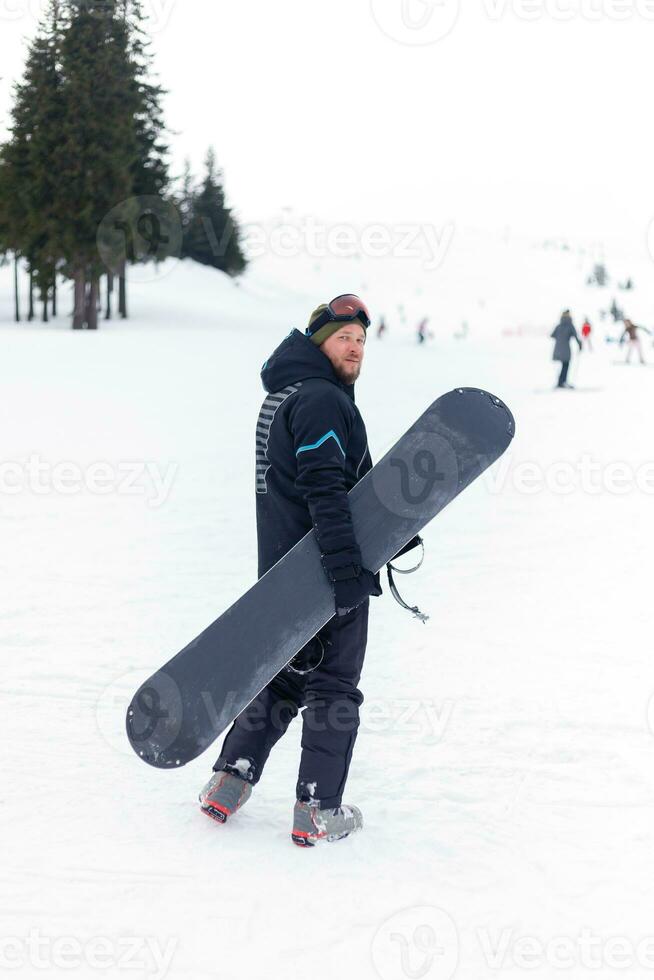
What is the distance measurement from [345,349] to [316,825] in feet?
5.25

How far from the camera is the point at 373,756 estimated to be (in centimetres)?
390

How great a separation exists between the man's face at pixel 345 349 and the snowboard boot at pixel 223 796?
1.45 meters

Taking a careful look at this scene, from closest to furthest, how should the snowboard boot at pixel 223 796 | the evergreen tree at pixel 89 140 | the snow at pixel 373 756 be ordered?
1. the snow at pixel 373 756
2. the snowboard boot at pixel 223 796
3. the evergreen tree at pixel 89 140

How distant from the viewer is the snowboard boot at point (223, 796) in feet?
10.8

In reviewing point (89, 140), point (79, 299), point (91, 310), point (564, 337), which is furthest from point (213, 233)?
point (564, 337)

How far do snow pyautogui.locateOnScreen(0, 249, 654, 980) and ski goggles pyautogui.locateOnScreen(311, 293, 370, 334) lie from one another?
5.74 ft

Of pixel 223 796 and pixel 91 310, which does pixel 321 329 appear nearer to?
pixel 223 796

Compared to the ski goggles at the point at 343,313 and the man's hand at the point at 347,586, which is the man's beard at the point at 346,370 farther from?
the man's hand at the point at 347,586

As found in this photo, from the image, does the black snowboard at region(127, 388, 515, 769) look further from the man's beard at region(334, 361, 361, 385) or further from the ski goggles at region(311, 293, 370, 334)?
the ski goggles at region(311, 293, 370, 334)

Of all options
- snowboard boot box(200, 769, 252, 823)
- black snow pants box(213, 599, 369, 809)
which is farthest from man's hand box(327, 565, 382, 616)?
snowboard boot box(200, 769, 252, 823)

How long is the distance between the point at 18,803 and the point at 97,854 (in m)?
0.47

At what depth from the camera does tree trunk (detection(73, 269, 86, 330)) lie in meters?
38.2

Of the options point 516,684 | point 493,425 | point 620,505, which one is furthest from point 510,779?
point 620,505

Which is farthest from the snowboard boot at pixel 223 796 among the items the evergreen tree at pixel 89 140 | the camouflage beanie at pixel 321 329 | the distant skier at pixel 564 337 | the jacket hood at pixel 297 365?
the evergreen tree at pixel 89 140
